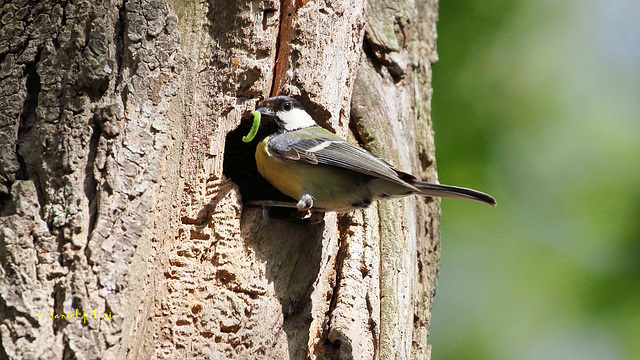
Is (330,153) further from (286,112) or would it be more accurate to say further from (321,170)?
(286,112)

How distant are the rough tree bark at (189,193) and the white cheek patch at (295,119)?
10 centimetres

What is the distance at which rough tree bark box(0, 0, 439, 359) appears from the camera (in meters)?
2.11

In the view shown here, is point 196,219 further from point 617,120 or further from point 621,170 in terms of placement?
point 617,120

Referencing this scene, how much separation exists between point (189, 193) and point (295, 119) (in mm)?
817

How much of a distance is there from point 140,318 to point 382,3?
2325 mm

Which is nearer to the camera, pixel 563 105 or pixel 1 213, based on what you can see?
pixel 1 213

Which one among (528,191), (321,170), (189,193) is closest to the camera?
(189,193)

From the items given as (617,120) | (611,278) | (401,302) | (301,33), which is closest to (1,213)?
(301,33)

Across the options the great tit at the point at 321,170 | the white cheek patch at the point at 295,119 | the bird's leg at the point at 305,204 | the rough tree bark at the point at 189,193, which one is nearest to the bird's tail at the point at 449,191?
the great tit at the point at 321,170

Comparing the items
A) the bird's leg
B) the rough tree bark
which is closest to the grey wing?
the rough tree bark

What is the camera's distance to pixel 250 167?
3.76 meters

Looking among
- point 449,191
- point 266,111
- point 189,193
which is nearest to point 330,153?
point 266,111

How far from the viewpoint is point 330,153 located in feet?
10.5

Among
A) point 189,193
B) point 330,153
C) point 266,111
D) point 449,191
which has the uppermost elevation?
point 266,111
